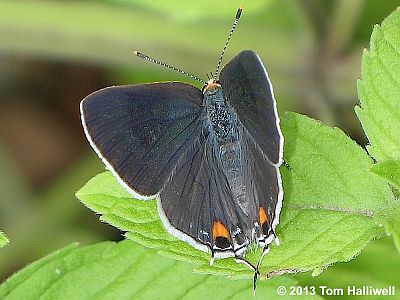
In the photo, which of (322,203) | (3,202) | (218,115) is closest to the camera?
(322,203)

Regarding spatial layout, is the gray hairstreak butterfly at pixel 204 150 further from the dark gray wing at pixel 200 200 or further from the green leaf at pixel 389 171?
the green leaf at pixel 389 171

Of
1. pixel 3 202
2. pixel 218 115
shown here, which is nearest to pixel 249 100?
pixel 218 115

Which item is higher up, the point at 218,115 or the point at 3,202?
the point at 218,115

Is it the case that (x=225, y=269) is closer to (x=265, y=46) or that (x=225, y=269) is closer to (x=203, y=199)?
(x=203, y=199)

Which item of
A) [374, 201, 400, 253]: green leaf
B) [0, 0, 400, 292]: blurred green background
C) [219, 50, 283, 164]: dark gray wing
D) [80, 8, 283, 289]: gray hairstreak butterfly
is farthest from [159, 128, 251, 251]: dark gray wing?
[0, 0, 400, 292]: blurred green background

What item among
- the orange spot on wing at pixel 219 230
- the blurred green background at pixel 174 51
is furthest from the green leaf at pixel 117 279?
the blurred green background at pixel 174 51

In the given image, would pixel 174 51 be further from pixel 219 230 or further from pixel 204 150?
pixel 219 230
